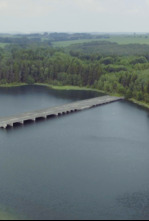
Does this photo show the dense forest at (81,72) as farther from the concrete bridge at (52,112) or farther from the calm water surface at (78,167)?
the calm water surface at (78,167)

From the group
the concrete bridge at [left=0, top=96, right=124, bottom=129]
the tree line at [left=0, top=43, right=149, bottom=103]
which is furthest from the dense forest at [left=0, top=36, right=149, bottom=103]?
the concrete bridge at [left=0, top=96, right=124, bottom=129]

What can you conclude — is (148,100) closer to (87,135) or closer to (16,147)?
(87,135)

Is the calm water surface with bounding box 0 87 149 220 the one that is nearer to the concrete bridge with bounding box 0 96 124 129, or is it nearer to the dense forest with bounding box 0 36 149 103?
the concrete bridge with bounding box 0 96 124 129

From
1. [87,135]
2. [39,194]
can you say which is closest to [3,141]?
[87,135]

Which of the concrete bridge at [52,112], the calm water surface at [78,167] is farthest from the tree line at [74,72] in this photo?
the calm water surface at [78,167]

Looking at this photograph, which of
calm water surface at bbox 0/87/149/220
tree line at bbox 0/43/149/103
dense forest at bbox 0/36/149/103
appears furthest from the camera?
tree line at bbox 0/43/149/103

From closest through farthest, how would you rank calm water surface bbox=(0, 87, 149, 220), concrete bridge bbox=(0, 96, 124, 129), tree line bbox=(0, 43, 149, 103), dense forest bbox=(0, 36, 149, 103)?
calm water surface bbox=(0, 87, 149, 220) → concrete bridge bbox=(0, 96, 124, 129) → dense forest bbox=(0, 36, 149, 103) → tree line bbox=(0, 43, 149, 103)
